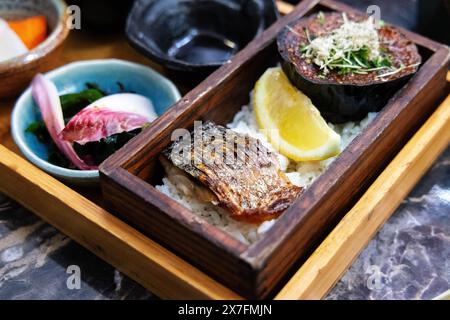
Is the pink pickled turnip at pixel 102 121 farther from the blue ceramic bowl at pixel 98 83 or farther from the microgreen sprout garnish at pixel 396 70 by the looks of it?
the microgreen sprout garnish at pixel 396 70

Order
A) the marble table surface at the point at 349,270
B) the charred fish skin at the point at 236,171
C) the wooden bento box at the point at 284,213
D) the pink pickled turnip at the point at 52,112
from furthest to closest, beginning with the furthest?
the pink pickled turnip at the point at 52,112 → the marble table surface at the point at 349,270 → the charred fish skin at the point at 236,171 → the wooden bento box at the point at 284,213

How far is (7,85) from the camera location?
2.34 meters

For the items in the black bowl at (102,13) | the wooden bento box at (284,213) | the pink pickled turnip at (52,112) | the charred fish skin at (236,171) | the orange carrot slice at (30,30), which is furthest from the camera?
the black bowl at (102,13)

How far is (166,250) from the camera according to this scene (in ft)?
5.86

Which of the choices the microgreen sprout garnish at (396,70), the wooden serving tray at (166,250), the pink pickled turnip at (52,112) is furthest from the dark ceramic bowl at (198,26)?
the wooden serving tray at (166,250)

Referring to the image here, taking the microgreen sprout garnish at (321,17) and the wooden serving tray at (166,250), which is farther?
the microgreen sprout garnish at (321,17)

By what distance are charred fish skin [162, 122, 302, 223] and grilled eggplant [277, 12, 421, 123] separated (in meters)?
0.27

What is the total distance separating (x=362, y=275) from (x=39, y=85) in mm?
1277

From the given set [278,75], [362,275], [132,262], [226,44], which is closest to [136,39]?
[226,44]

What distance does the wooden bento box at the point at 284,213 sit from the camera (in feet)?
5.42

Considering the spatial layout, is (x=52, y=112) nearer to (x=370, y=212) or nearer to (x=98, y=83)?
(x=98, y=83)

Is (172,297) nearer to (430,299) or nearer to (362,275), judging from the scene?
(362,275)

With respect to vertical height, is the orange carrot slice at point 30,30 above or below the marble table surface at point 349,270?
above

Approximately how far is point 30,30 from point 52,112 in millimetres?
481
